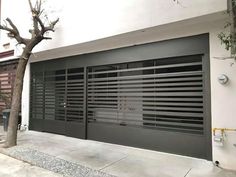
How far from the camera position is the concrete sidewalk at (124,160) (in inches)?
176

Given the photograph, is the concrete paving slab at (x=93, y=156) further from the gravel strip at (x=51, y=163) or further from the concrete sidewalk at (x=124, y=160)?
the gravel strip at (x=51, y=163)

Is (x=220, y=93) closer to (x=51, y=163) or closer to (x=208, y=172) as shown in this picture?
(x=208, y=172)

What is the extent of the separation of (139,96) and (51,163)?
9.39 ft

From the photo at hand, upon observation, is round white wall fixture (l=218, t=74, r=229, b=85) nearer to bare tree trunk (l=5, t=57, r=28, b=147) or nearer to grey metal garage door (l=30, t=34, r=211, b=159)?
grey metal garage door (l=30, t=34, r=211, b=159)

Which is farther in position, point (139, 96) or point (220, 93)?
point (139, 96)

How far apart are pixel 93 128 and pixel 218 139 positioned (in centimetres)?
387

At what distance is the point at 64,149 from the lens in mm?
6242

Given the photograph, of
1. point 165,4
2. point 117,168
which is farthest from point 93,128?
point 165,4

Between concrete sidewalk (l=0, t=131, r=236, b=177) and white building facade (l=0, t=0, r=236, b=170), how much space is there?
61cm

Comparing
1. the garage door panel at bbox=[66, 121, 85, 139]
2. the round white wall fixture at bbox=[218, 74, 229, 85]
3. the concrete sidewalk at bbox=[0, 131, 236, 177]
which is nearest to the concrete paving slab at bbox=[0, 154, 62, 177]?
the concrete sidewalk at bbox=[0, 131, 236, 177]

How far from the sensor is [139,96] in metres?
6.22

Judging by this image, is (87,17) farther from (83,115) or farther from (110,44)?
(83,115)

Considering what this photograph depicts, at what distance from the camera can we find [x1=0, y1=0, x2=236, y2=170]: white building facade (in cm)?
473

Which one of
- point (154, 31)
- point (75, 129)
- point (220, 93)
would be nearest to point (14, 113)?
point (75, 129)
